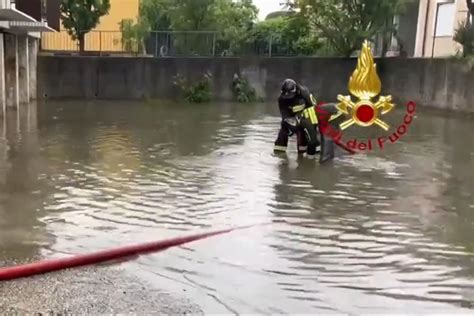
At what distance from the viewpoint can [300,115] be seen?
485 inches

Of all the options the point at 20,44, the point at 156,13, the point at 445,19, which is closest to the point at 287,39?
the point at 445,19

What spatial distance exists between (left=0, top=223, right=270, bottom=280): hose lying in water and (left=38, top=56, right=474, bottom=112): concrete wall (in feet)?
67.5

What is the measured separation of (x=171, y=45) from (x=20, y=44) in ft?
27.9

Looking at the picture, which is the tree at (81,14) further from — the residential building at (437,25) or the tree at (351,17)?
the residential building at (437,25)

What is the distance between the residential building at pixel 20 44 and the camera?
62.2 feet

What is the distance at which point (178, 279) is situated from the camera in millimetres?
5789

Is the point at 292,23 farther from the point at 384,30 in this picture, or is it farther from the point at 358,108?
the point at 358,108

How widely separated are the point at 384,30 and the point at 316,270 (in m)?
23.9

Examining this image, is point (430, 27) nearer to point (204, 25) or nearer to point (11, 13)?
point (204, 25)

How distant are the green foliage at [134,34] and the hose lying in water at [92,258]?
2460 cm

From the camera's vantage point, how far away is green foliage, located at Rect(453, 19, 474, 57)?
2261 centimetres

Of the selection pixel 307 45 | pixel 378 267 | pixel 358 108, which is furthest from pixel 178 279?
pixel 307 45

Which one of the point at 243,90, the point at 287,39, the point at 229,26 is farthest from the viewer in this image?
the point at 287,39

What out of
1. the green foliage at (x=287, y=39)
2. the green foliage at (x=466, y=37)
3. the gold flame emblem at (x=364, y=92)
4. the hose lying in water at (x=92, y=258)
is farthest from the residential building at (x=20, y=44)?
the green foliage at (x=466, y=37)
